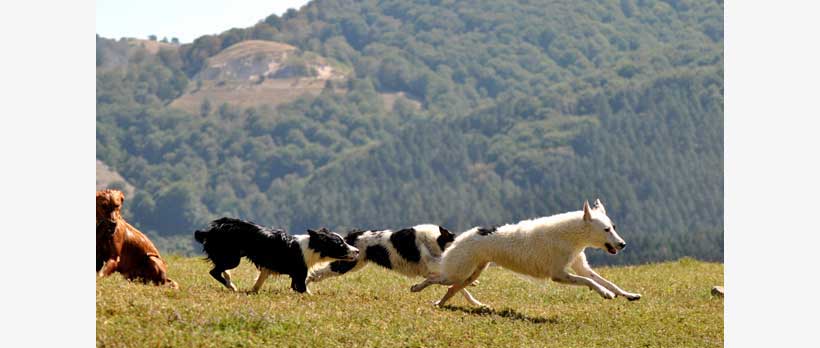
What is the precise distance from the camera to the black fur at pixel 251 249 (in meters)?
19.9

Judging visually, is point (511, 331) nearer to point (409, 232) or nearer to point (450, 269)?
point (450, 269)

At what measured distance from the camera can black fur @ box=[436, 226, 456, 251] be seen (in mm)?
21906

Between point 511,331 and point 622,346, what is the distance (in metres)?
1.52

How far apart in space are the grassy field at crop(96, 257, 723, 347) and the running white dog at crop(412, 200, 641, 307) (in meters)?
0.56

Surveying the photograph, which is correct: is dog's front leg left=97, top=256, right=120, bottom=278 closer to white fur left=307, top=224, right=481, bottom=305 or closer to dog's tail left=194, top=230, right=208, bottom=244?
dog's tail left=194, top=230, right=208, bottom=244

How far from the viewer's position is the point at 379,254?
72.7 ft

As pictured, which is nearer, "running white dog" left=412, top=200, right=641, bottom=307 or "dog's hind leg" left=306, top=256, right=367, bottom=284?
"running white dog" left=412, top=200, right=641, bottom=307

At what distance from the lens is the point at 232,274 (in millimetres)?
25000

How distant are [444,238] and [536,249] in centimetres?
292

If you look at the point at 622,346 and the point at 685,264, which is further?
the point at 685,264

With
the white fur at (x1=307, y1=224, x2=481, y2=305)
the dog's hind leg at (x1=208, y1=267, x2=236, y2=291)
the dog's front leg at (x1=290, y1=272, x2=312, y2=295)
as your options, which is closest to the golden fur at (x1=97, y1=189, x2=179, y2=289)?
the dog's hind leg at (x1=208, y1=267, x2=236, y2=291)

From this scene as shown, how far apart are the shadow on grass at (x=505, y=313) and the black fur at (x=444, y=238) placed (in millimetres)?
2463

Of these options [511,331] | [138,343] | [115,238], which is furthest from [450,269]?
[138,343]

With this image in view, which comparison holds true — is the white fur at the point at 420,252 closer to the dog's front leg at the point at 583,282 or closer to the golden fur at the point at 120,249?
the dog's front leg at the point at 583,282
